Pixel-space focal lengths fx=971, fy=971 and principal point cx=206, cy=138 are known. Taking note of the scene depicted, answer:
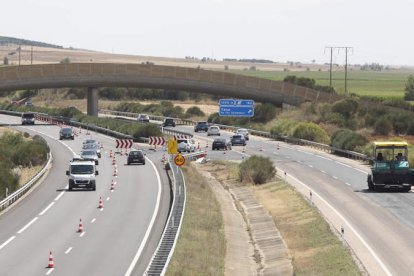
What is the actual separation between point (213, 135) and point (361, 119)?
714 inches

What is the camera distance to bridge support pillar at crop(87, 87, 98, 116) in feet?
439

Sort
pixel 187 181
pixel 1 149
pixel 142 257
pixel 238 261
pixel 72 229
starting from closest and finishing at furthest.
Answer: pixel 142 257, pixel 238 261, pixel 72 229, pixel 187 181, pixel 1 149

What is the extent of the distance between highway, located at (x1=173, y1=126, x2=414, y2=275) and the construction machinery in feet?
2.13

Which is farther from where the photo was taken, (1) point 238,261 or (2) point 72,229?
(2) point 72,229

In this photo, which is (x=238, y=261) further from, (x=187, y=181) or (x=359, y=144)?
(x=359, y=144)

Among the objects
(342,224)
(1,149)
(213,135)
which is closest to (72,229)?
(342,224)

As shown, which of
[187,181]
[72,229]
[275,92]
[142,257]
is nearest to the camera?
[142,257]

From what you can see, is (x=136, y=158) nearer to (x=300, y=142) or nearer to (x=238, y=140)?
(x=238, y=140)

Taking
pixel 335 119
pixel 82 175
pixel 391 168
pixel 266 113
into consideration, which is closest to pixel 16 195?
pixel 82 175

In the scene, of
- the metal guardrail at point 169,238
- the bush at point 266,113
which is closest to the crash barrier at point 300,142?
the bush at point 266,113

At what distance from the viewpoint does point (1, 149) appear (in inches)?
3071

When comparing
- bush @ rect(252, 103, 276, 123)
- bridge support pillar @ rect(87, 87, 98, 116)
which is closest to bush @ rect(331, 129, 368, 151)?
bush @ rect(252, 103, 276, 123)

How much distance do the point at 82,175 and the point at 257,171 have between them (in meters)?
14.7

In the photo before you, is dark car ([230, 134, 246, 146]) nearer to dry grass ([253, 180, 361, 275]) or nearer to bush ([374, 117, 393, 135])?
bush ([374, 117, 393, 135])
